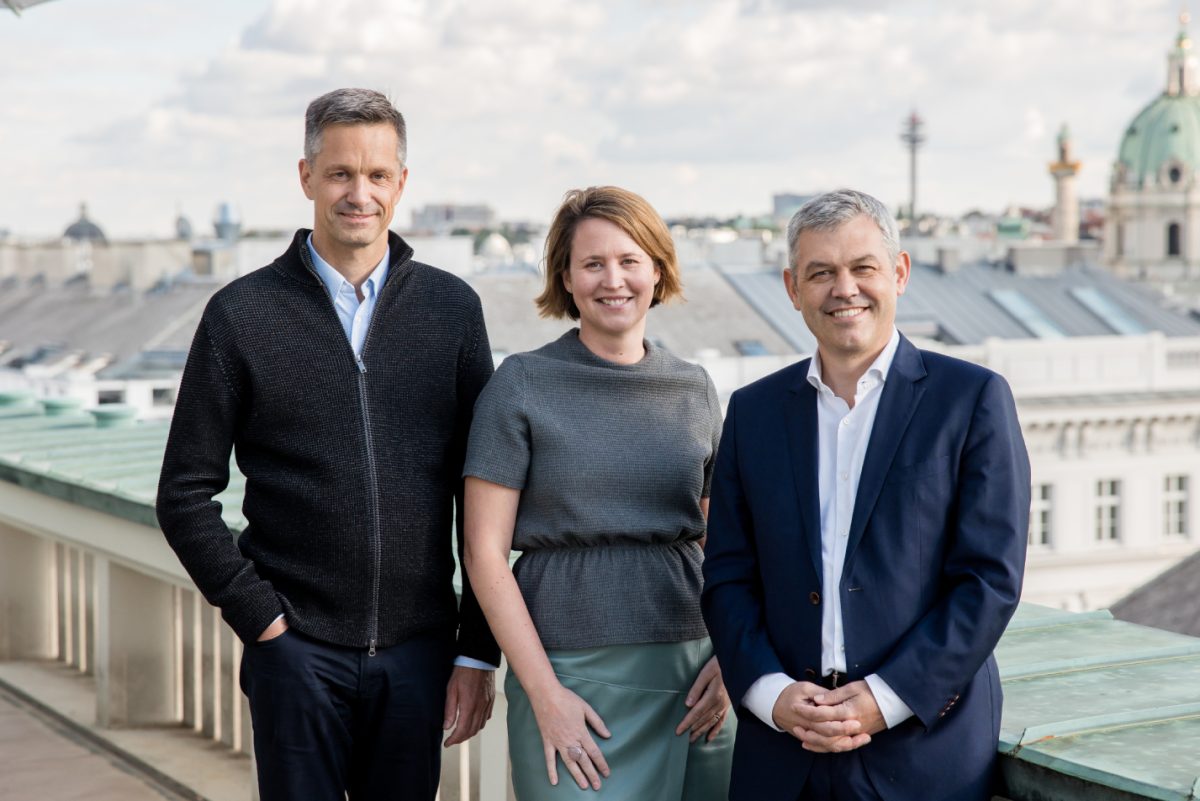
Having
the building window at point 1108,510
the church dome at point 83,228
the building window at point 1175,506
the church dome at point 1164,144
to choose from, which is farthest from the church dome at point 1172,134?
the building window at point 1108,510

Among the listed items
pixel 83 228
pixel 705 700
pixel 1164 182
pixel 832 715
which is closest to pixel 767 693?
pixel 832 715

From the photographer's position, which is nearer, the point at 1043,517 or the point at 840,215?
the point at 840,215

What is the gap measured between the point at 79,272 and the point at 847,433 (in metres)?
69.9

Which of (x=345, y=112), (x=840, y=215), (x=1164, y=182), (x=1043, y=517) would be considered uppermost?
(x=1164, y=182)

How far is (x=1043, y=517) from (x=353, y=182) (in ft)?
117

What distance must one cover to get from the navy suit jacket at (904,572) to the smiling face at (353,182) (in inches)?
27.8

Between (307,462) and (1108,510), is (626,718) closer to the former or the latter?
(307,462)

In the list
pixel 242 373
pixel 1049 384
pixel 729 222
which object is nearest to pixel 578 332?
pixel 242 373

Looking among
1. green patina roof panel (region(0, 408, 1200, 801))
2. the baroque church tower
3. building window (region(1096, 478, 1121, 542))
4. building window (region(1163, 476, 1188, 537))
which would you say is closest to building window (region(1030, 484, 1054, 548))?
building window (region(1096, 478, 1121, 542))

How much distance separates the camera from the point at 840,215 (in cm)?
244

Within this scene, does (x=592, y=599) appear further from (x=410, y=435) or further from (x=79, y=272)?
(x=79, y=272)

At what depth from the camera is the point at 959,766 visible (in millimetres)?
2354

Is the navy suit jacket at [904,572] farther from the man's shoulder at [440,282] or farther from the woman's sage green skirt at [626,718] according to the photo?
the man's shoulder at [440,282]

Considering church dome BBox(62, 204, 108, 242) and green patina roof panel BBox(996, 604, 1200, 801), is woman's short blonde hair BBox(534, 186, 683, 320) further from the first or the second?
church dome BBox(62, 204, 108, 242)
